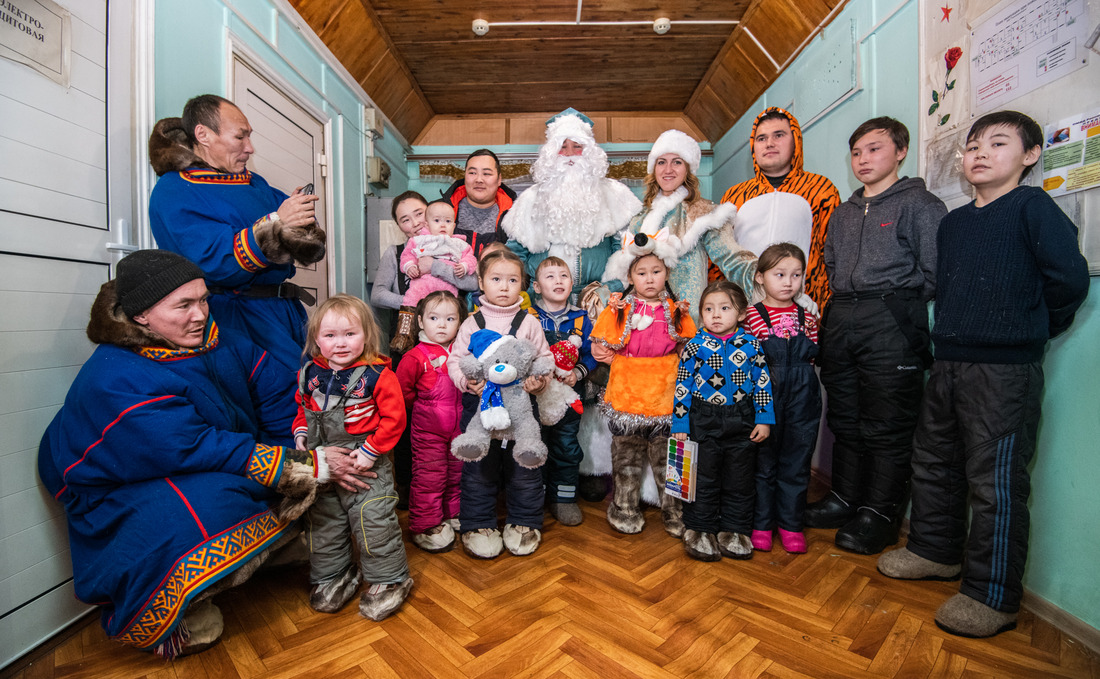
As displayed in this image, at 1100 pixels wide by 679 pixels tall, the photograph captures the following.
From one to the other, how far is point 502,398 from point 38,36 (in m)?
1.93

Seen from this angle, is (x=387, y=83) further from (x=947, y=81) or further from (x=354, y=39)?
(x=947, y=81)

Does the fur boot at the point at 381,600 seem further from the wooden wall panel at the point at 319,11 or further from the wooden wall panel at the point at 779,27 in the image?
the wooden wall panel at the point at 779,27

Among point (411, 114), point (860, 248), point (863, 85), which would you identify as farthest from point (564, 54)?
point (860, 248)

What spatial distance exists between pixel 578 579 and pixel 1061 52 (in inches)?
98.3

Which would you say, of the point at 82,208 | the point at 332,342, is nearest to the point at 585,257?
the point at 332,342

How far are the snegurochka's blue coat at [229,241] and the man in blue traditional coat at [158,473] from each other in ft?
0.70

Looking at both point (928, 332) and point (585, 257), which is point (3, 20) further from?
point (928, 332)

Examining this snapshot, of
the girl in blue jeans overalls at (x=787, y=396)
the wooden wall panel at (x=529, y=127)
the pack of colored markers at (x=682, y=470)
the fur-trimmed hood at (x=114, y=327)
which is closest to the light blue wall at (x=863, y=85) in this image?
the girl in blue jeans overalls at (x=787, y=396)

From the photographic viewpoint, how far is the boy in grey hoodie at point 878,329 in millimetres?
2119

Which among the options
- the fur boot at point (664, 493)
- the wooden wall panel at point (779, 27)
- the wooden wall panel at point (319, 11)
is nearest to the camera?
the fur boot at point (664, 493)

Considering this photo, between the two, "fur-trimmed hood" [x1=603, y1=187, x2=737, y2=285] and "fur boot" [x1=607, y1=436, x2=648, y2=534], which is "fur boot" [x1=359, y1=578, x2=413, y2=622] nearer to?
"fur boot" [x1=607, y1=436, x2=648, y2=534]

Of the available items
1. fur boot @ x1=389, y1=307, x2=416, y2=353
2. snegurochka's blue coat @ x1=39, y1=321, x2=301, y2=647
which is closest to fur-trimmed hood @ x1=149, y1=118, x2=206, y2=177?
snegurochka's blue coat @ x1=39, y1=321, x2=301, y2=647

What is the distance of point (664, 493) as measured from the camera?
2.44 meters

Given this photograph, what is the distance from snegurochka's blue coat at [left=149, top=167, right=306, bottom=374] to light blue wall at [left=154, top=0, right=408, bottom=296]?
1.41ft
